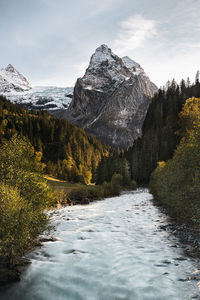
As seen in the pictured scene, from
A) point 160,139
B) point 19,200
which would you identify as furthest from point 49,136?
point 19,200

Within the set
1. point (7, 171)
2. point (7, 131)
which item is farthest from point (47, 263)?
point (7, 131)

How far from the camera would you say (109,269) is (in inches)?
383

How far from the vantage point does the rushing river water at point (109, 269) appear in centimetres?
766

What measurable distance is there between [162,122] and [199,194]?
10759cm

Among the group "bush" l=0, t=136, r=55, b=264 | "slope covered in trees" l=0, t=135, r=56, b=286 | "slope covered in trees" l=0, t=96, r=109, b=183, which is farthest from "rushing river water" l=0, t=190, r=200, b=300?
"slope covered in trees" l=0, t=96, r=109, b=183

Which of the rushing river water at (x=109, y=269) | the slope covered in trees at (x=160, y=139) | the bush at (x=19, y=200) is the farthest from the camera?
the slope covered in trees at (x=160, y=139)

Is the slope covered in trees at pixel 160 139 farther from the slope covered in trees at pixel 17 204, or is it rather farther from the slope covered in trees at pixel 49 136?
the slope covered in trees at pixel 17 204

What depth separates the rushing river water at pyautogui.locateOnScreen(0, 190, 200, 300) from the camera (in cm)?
766

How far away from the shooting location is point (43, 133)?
5556 inches

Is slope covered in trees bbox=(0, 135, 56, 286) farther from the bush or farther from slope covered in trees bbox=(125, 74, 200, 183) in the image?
slope covered in trees bbox=(125, 74, 200, 183)

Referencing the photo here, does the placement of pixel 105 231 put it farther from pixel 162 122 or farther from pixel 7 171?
pixel 162 122

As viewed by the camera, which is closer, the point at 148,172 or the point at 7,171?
the point at 7,171

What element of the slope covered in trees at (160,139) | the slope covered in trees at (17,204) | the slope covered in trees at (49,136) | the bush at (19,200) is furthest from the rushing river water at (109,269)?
the slope covered in trees at (49,136)

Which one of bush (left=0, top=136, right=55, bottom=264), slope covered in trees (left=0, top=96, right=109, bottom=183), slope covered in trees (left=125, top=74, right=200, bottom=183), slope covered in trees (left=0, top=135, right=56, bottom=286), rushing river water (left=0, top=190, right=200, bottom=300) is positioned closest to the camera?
rushing river water (left=0, top=190, right=200, bottom=300)
